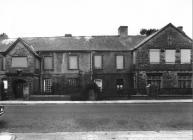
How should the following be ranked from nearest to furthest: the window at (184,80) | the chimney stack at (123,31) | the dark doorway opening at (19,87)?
the dark doorway opening at (19,87) → the window at (184,80) → the chimney stack at (123,31)

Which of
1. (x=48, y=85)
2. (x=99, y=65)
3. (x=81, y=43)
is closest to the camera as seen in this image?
(x=48, y=85)

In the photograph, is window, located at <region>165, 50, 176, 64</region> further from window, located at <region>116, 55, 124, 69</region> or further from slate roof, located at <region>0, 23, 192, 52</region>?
window, located at <region>116, 55, 124, 69</region>

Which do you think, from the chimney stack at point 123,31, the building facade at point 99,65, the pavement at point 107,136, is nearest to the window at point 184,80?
the building facade at point 99,65

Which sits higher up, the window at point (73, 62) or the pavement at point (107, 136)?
the window at point (73, 62)

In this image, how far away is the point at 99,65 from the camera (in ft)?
121

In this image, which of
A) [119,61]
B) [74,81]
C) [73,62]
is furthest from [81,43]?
[119,61]

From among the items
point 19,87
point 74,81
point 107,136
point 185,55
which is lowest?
point 107,136

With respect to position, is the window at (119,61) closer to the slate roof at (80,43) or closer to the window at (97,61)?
the slate roof at (80,43)

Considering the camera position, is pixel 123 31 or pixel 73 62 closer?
pixel 73 62

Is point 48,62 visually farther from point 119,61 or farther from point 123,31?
point 123,31

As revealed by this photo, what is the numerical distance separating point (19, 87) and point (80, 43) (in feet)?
32.2

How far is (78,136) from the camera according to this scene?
31.2 feet

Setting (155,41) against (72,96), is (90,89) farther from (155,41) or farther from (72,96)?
(155,41)

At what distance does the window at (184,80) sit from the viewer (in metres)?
34.2
